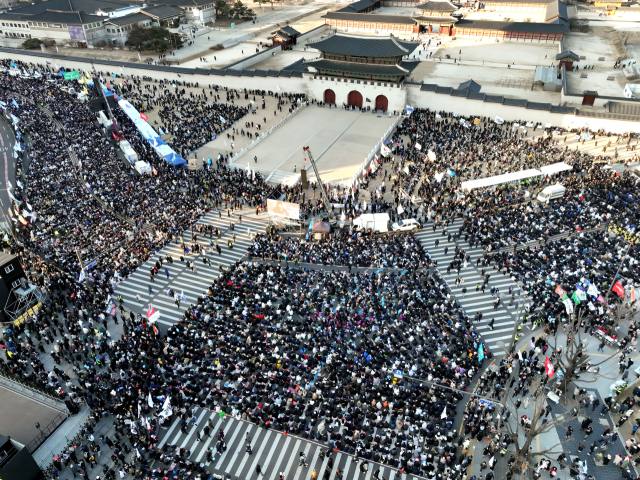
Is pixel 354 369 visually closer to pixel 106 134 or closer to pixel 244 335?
pixel 244 335

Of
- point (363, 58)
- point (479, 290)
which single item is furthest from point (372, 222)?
point (363, 58)

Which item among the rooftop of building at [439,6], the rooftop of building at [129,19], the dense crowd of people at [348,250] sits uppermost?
the rooftop of building at [129,19]

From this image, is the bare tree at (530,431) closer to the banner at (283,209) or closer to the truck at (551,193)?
the truck at (551,193)

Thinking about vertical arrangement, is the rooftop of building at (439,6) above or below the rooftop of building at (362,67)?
above

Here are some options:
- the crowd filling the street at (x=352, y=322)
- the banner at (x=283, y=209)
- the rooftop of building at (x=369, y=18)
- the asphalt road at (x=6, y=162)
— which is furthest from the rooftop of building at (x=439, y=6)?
the asphalt road at (x=6, y=162)

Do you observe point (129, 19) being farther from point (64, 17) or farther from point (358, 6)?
point (358, 6)

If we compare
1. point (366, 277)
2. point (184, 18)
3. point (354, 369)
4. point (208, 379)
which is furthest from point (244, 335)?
point (184, 18)

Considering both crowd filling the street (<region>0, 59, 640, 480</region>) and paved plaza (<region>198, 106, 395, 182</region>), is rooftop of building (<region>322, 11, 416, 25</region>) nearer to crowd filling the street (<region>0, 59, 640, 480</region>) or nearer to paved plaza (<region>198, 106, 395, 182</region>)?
paved plaza (<region>198, 106, 395, 182</region>)
